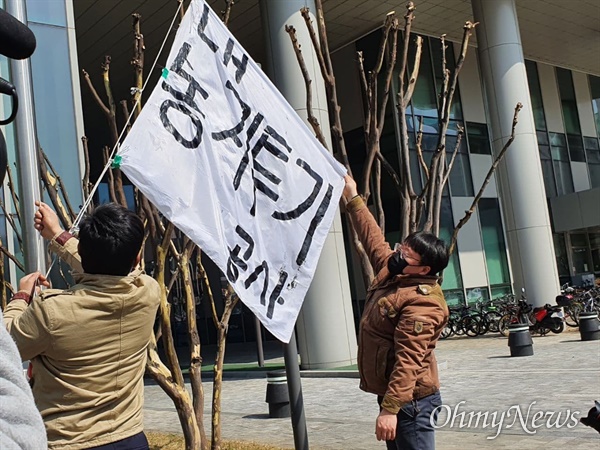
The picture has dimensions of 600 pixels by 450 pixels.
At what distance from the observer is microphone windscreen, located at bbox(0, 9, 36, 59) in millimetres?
1271

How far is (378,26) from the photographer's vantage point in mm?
24000

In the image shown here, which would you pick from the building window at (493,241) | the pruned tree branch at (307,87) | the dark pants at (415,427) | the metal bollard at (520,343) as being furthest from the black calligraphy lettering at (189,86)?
the building window at (493,241)

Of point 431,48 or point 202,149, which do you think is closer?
point 202,149

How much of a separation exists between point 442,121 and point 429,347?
324 cm

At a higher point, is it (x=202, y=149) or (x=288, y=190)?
(x=202, y=149)

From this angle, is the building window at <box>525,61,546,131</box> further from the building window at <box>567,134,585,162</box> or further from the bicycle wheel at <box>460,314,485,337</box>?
the bicycle wheel at <box>460,314,485,337</box>

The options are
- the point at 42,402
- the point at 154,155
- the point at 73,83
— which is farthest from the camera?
the point at 73,83

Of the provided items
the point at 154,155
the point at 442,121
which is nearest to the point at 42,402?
the point at 154,155

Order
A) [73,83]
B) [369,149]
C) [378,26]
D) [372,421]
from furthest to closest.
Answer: [378,26] < [73,83] < [372,421] < [369,149]

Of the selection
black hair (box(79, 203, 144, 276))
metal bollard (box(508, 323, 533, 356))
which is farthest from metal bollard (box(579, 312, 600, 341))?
black hair (box(79, 203, 144, 276))

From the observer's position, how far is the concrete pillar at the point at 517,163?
66.6 feet

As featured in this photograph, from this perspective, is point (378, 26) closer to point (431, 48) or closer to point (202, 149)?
point (431, 48)

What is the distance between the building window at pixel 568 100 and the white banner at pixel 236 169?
2989 cm

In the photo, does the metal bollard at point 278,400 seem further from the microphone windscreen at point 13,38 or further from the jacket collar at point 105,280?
the microphone windscreen at point 13,38
